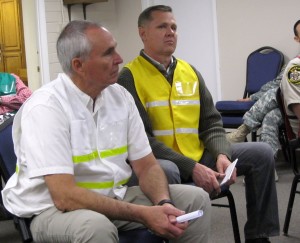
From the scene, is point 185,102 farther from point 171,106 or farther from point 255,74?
point 255,74

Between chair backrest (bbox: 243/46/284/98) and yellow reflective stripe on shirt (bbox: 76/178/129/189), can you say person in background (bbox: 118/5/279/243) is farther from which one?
chair backrest (bbox: 243/46/284/98)

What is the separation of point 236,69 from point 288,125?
9.25 ft

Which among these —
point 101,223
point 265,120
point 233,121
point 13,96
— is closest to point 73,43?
point 101,223

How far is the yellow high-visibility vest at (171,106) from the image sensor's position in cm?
226

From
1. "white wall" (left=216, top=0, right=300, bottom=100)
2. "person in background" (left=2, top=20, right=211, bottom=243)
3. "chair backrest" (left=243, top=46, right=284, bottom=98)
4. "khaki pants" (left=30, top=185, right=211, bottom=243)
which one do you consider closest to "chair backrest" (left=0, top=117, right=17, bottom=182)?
"person in background" (left=2, top=20, right=211, bottom=243)

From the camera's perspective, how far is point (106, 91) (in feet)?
5.97

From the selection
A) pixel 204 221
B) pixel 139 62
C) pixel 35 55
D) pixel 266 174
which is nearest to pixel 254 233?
pixel 266 174

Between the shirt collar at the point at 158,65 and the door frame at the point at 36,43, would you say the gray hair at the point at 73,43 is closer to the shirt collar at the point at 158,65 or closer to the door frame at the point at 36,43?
the shirt collar at the point at 158,65

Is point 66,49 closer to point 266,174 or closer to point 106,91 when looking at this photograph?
point 106,91

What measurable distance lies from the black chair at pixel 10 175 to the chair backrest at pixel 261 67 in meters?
3.53

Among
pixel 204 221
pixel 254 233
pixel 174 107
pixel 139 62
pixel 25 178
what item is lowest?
pixel 254 233

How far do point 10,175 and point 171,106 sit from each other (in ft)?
2.68

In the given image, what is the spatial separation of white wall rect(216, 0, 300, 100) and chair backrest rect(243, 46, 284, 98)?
14cm

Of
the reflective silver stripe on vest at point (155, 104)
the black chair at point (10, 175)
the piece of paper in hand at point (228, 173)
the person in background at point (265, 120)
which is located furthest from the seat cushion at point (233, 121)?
the black chair at point (10, 175)
